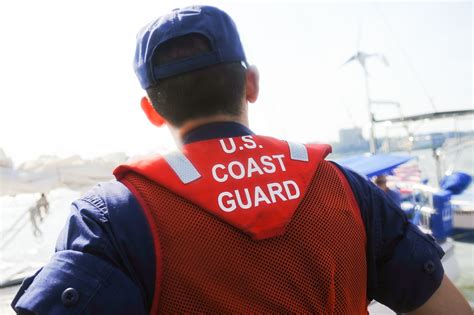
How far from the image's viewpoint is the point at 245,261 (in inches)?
36.2

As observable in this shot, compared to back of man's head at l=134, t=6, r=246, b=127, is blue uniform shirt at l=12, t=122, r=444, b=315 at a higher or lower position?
lower

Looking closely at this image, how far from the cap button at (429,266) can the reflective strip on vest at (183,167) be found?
0.66m

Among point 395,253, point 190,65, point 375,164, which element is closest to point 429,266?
point 395,253

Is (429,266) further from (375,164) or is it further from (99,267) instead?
(375,164)

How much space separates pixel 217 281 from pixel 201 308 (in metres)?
0.07

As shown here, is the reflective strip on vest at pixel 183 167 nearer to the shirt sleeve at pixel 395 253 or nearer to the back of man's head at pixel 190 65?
the back of man's head at pixel 190 65

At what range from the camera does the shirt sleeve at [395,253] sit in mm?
1102

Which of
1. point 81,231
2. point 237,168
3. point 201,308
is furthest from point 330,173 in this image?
point 81,231

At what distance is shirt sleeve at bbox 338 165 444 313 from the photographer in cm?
110

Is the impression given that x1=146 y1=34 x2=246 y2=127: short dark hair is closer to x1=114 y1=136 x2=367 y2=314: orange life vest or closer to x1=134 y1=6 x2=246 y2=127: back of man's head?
x1=134 y1=6 x2=246 y2=127: back of man's head

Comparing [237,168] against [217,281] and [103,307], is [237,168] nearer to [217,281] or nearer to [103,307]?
[217,281]

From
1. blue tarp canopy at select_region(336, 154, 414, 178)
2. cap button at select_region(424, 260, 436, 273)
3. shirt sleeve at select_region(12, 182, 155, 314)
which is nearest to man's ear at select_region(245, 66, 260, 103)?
shirt sleeve at select_region(12, 182, 155, 314)

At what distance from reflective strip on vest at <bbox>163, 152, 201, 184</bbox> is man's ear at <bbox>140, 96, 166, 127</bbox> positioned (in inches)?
6.5

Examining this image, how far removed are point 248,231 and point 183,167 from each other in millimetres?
221
